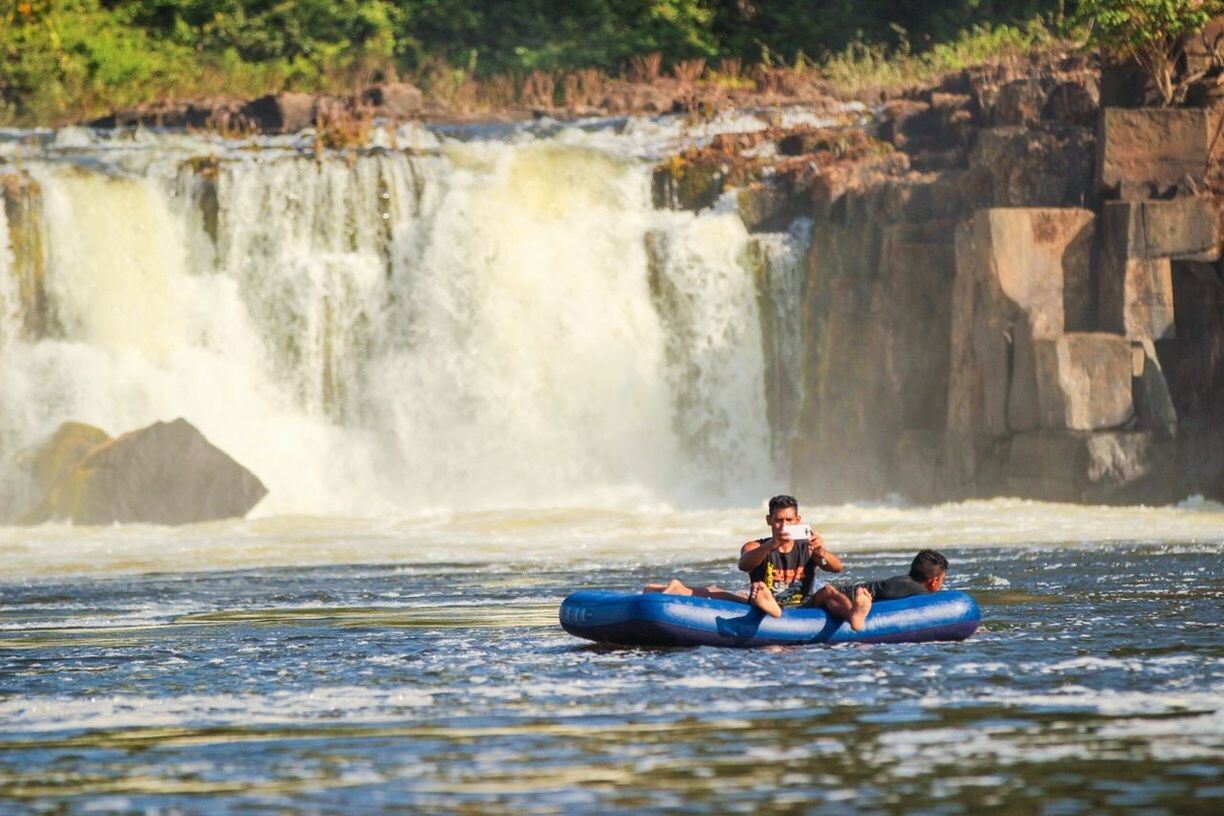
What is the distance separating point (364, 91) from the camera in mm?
41062

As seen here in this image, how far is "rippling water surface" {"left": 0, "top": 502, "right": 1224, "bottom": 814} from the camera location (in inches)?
378

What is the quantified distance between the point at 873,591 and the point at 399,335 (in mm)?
19422

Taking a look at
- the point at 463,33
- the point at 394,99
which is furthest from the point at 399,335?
the point at 463,33

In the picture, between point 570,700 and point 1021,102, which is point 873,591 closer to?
point 570,700

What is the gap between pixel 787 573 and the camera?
1490cm

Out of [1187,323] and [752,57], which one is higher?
[752,57]

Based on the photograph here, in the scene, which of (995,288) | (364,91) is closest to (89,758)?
(995,288)

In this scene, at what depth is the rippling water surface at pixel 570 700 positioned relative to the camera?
9594 mm

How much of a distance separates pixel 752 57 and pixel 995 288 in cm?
2288

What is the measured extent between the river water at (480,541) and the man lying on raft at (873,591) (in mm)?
466

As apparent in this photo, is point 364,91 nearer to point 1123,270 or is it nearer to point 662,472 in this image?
point 662,472

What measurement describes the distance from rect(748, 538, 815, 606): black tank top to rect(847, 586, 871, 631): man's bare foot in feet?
2.21

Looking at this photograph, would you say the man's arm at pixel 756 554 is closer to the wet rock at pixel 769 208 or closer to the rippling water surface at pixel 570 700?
the rippling water surface at pixel 570 700

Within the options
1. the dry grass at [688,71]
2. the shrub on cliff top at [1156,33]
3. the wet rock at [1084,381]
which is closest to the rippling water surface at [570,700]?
the wet rock at [1084,381]
